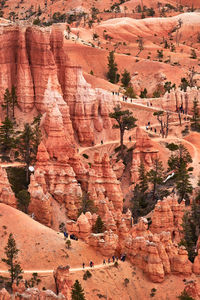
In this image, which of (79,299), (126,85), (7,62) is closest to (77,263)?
(79,299)

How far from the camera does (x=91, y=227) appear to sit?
9181 centimetres

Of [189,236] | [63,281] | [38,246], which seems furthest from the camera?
[189,236]

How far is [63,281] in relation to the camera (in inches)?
3002

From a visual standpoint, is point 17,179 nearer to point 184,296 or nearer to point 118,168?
point 118,168

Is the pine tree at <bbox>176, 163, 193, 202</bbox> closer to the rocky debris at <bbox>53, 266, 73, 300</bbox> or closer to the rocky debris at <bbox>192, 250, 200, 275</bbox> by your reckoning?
the rocky debris at <bbox>192, 250, 200, 275</bbox>

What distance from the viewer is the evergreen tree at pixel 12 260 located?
7612 cm

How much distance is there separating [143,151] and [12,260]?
43.9 metres

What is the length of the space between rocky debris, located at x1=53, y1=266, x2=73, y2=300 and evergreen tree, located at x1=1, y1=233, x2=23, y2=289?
3.44 metres

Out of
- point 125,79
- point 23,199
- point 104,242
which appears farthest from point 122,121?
point 125,79

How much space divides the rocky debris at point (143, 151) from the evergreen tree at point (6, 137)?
19.3m

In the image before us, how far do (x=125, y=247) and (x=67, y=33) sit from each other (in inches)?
3885

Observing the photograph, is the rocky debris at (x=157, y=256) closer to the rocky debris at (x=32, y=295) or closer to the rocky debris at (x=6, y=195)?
the rocky debris at (x=6, y=195)

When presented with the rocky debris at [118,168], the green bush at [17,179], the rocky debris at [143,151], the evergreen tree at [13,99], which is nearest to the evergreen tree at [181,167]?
the rocky debris at [143,151]

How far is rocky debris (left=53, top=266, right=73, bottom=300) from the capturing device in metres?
75.5
